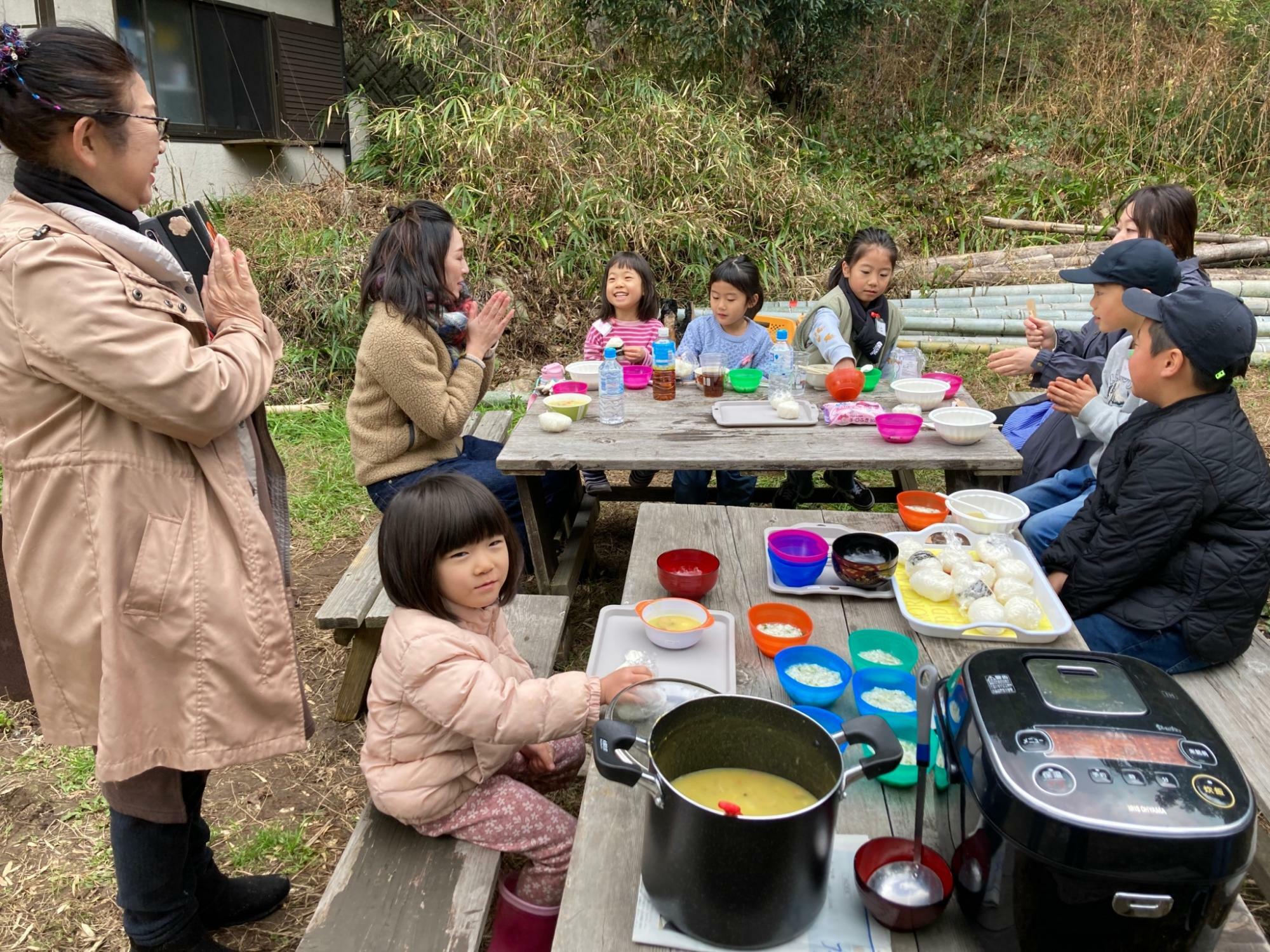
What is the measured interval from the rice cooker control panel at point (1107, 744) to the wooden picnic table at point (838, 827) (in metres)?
0.23

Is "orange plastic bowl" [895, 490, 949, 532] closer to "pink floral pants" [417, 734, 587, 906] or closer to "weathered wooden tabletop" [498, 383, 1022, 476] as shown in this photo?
"weathered wooden tabletop" [498, 383, 1022, 476]

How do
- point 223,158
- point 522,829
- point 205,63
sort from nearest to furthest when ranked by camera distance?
1. point 522,829
2. point 205,63
3. point 223,158

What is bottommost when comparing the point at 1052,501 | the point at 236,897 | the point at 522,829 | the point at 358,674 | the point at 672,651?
the point at 236,897

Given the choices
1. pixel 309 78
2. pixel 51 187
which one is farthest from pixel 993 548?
pixel 309 78

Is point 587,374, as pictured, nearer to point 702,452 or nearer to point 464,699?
point 702,452

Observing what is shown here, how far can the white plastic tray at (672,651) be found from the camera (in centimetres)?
173

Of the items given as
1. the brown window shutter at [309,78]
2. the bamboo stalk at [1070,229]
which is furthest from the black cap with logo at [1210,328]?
the brown window shutter at [309,78]

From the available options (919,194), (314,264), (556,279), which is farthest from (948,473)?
(919,194)

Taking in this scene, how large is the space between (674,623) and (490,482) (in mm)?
1599

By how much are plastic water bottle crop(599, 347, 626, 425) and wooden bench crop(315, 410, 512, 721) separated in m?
0.97

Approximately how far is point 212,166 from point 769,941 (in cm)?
919

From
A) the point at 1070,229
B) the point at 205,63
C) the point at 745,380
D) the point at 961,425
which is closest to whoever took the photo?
the point at 961,425

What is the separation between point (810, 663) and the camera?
66.8 inches

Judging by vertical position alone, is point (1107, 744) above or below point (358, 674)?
above
